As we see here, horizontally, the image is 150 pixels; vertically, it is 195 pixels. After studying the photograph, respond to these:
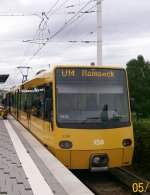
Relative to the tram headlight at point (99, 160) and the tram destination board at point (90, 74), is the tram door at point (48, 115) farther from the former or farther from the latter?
the tram headlight at point (99, 160)

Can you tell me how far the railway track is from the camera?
1085cm

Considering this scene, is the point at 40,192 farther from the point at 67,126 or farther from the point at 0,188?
the point at 67,126

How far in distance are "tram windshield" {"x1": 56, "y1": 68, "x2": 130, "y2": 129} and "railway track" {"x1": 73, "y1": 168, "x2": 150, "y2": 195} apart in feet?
4.87

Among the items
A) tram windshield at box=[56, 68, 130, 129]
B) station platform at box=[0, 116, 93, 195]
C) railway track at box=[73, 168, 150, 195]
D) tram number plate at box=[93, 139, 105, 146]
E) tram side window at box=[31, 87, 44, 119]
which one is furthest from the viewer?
tram side window at box=[31, 87, 44, 119]

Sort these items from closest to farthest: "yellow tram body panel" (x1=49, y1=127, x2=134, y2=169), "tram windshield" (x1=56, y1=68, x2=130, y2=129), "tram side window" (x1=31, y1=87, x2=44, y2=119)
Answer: "yellow tram body panel" (x1=49, y1=127, x2=134, y2=169), "tram windshield" (x1=56, y1=68, x2=130, y2=129), "tram side window" (x1=31, y1=87, x2=44, y2=119)

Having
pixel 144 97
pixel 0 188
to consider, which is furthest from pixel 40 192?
pixel 144 97

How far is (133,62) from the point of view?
234 feet

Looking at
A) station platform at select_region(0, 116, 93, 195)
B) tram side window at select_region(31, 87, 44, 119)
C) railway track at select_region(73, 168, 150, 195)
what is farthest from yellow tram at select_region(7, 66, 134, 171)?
tram side window at select_region(31, 87, 44, 119)

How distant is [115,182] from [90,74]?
9.42ft

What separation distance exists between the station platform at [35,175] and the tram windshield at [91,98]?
116cm

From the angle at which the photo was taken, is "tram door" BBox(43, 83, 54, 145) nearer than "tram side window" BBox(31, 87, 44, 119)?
Yes

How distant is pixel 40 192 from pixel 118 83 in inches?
231
